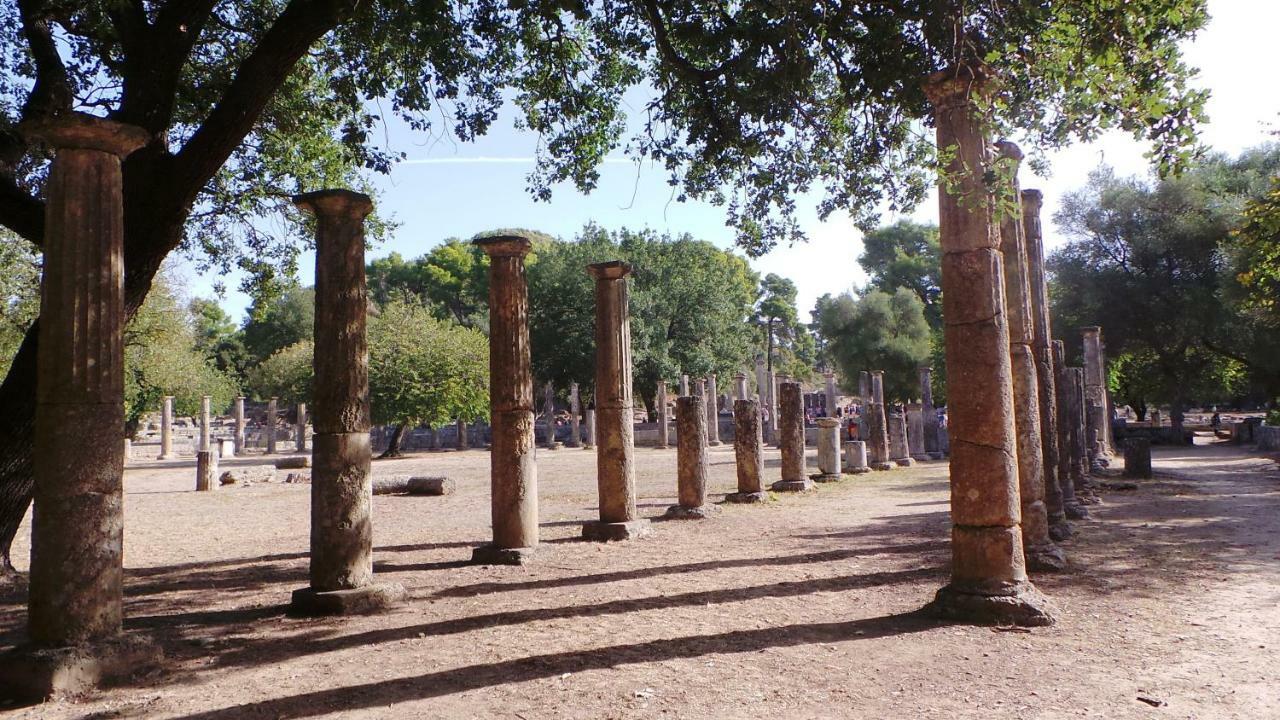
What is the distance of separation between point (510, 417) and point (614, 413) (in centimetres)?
206

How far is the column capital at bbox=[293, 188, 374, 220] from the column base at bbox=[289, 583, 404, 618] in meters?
3.39

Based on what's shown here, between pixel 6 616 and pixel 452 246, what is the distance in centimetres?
5790

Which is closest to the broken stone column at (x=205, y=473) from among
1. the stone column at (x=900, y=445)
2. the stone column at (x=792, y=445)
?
the stone column at (x=792, y=445)

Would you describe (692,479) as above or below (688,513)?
above

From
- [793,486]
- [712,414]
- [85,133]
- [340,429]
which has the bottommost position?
[793,486]

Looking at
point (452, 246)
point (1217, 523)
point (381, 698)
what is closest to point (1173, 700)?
point (381, 698)

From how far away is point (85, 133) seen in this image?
18.2 ft

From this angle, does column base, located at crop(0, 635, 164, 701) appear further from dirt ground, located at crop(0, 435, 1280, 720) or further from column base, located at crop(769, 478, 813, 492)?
column base, located at crop(769, 478, 813, 492)

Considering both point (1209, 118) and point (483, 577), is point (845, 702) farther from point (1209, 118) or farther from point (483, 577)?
point (483, 577)

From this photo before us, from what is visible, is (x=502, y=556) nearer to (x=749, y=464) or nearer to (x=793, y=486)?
(x=749, y=464)

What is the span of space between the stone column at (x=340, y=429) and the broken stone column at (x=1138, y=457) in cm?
1576

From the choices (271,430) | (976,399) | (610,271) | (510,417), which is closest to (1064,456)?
(976,399)

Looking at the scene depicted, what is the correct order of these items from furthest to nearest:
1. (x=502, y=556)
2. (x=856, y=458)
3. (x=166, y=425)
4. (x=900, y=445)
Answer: (x=166, y=425) → (x=900, y=445) → (x=856, y=458) → (x=502, y=556)

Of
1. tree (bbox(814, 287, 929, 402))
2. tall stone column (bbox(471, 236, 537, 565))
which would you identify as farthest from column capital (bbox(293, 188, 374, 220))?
tree (bbox(814, 287, 929, 402))
